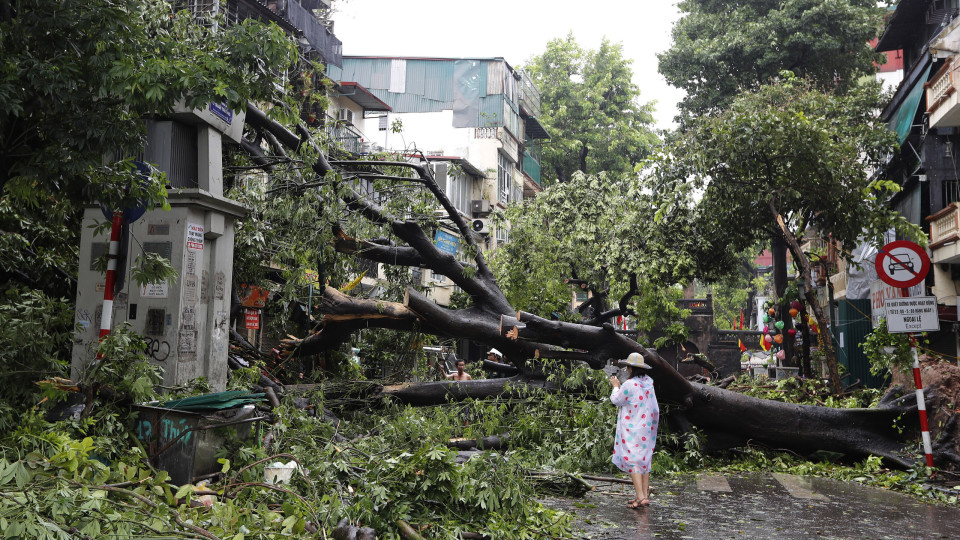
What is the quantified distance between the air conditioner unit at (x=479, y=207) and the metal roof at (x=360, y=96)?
276 inches

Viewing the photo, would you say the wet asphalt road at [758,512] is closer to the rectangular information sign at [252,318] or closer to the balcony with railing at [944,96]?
the rectangular information sign at [252,318]

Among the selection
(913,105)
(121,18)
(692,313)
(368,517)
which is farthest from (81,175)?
(692,313)

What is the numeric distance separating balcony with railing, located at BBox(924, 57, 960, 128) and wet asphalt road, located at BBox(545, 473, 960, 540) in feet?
38.1

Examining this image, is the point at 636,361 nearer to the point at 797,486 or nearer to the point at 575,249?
the point at 797,486

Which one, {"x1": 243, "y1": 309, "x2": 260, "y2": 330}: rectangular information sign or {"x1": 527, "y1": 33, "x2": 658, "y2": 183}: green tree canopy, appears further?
{"x1": 527, "y1": 33, "x2": 658, "y2": 183}: green tree canopy

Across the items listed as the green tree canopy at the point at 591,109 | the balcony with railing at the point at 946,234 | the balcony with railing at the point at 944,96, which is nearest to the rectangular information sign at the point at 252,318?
Result: the balcony with railing at the point at 946,234

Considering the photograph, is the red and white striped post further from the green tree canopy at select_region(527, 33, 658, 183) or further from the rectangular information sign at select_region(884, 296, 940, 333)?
the green tree canopy at select_region(527, 33, 658, 183)

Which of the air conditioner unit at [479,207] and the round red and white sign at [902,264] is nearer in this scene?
the round red and white sign at [902,264]

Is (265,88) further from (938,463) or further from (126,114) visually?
(938,463)

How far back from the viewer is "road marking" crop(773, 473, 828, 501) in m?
8.89

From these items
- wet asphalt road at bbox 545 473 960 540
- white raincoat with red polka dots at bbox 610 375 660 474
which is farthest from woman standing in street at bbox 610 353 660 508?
wet asphalt road at bbox 545 473 960 540

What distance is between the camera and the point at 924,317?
1012 centimetres

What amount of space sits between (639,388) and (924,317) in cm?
420

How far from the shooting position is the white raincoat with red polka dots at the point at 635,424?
8266 mm
